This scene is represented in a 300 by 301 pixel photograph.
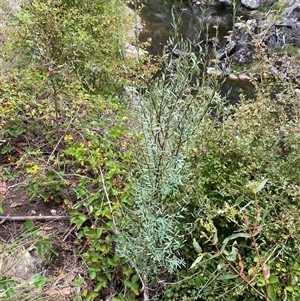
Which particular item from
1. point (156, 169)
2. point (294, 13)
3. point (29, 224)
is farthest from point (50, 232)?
point (294, 13)

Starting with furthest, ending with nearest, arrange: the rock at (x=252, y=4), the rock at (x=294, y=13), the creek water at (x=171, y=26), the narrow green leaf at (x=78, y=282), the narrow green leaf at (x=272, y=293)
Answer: the rock at (x=252, y=4) < the rock at (x=294, y=13) < the creek water at (x=171, y=26) < the narrow green leaf at (x=78, y=282) < the narrow green leaf at (x=272, y=293)

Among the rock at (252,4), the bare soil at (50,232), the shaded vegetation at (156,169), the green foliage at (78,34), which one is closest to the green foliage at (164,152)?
the shaded vegetation at (156,169)

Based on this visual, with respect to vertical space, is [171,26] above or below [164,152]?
below

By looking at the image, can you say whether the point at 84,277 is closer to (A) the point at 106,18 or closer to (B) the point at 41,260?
(B) the point at 41,260

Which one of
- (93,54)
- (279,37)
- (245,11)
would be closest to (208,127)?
(93,54)

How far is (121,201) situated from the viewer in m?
1.98

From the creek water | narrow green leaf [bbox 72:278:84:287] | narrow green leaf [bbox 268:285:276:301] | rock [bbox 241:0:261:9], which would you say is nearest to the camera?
narrow green leaf [bbox 268:285:276:301]

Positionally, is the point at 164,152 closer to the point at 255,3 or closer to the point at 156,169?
the point at 156,169

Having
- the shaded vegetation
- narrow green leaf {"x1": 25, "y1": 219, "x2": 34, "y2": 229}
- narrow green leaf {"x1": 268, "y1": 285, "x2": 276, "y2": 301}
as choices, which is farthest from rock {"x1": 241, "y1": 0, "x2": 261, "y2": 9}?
narrow green leaf {"x1": 268, "y1": 285, "x2": 276, "y2": 301}

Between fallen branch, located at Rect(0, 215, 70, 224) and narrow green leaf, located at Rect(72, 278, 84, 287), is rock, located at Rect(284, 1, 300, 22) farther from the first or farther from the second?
narrow green leaf, located at Rect(72, 278, 84, 287)

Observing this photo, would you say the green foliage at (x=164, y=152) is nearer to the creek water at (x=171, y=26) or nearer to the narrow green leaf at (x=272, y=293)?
the narrow green leaf at (x=272, y=293)

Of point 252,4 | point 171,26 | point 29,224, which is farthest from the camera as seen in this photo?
point 252,4

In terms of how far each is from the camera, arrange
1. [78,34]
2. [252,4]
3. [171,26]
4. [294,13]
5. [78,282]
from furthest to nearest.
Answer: [252,4] → [294,13] → [171,26] → [78,34] → [78,282]

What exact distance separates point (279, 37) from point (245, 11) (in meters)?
4.16
